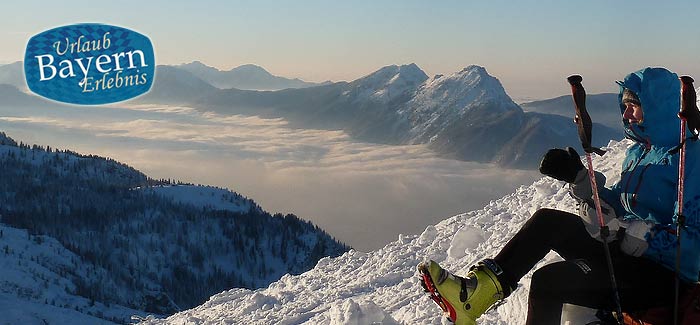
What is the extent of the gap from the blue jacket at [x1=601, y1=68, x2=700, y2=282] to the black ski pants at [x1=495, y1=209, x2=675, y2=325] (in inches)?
8.7

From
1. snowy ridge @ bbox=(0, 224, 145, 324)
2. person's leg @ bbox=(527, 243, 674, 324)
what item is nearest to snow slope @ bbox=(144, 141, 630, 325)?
person's leg @ bbox=(527, 243, 674, 324)

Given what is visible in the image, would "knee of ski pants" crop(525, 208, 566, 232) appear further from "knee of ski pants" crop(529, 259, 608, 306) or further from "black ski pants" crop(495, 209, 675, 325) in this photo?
"knee of ski pants" crop(529, 259, 608, 306)

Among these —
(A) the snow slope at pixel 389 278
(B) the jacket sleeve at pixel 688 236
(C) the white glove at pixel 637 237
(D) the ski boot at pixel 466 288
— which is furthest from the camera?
(A) the snow slope at pixel 389 278

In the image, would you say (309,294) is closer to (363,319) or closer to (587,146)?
(363,319)

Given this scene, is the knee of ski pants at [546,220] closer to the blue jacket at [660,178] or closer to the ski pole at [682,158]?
the blue jacket at [660,178]

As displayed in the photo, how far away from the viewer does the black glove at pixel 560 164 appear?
4738mm

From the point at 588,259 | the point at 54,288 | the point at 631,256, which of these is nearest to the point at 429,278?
the point at 588,259

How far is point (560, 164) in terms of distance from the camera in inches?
188

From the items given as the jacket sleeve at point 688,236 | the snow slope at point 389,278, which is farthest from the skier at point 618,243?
the snow slope at point 389,278

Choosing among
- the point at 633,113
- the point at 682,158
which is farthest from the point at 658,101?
the point at 682,158

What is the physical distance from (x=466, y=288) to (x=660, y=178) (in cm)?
174

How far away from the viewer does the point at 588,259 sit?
4754mm

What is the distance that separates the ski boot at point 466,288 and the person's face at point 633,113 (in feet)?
5.59

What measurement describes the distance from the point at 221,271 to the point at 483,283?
198526mm
